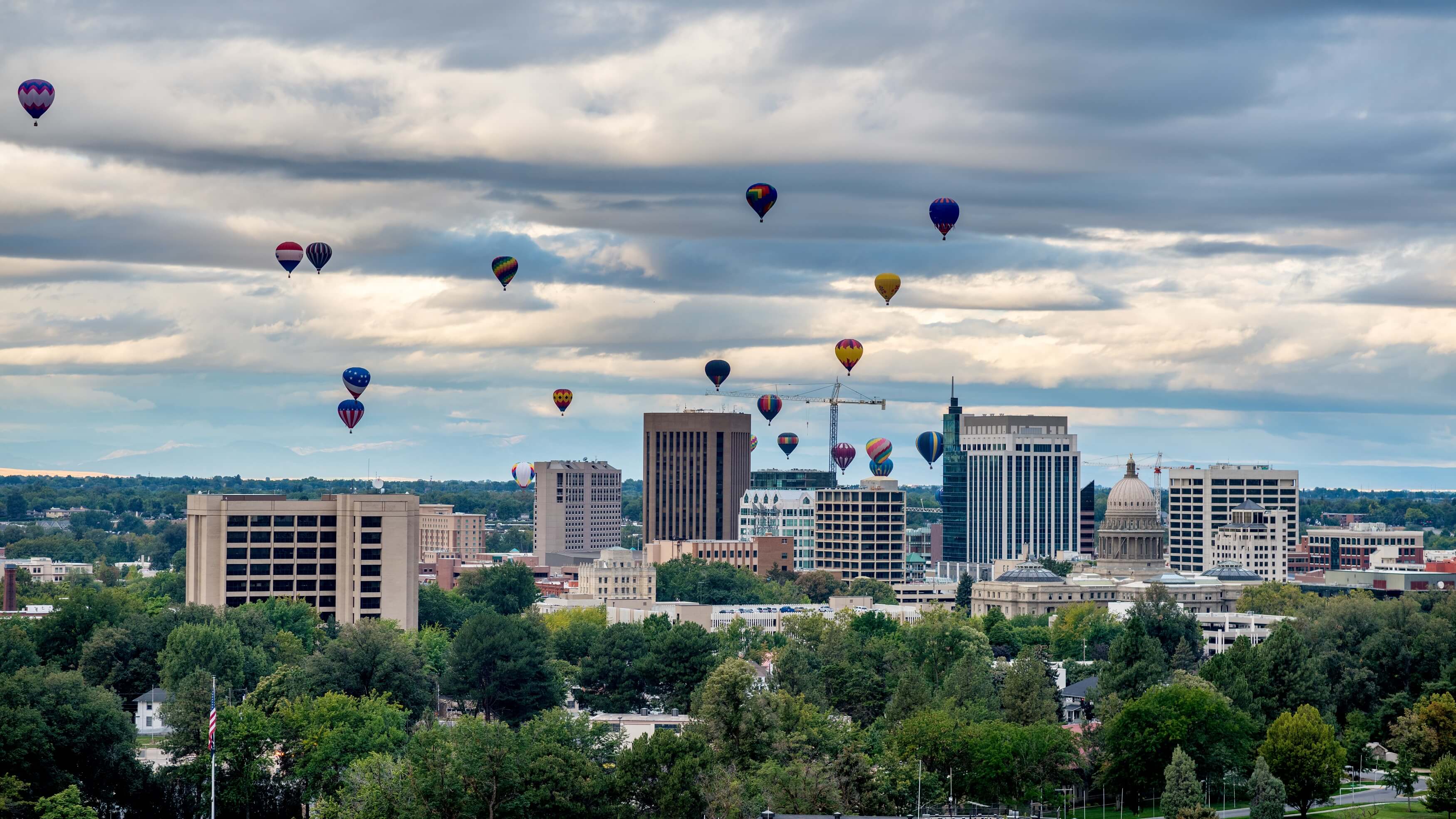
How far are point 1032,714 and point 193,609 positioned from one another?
69.4 metres

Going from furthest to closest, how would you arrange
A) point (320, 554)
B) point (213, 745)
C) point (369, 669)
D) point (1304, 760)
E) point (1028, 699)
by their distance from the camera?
point (320, 554), point (369, 669), point (1028, 699), point (1304, 760), point (213, 745)

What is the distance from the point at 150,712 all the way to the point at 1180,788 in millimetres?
75695

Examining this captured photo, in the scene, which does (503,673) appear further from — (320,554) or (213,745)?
(213,745)

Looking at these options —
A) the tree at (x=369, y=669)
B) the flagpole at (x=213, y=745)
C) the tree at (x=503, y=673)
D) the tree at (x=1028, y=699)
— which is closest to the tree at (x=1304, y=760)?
the tree at (x=1028, y=699)

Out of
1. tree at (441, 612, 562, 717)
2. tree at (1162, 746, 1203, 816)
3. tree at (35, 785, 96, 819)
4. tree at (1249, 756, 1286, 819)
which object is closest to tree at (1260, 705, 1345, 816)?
tree at (1249, 756, 1286, 819)

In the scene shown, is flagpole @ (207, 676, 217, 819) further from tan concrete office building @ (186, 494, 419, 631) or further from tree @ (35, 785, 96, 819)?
tan concrete office building @ (186, 494, 419, 631)

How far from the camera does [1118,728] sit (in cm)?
13425

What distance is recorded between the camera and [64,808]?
362 feet

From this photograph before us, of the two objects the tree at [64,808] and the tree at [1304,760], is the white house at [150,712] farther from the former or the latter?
the tree at [1304,760]

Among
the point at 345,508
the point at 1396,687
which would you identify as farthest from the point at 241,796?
the point at 1396,687

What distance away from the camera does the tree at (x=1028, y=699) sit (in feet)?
457

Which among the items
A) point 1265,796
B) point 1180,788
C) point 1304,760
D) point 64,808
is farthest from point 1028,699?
point 64,808

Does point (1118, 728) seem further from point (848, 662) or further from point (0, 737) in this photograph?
point (0, 737)

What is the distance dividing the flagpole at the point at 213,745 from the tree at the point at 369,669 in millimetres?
21870
